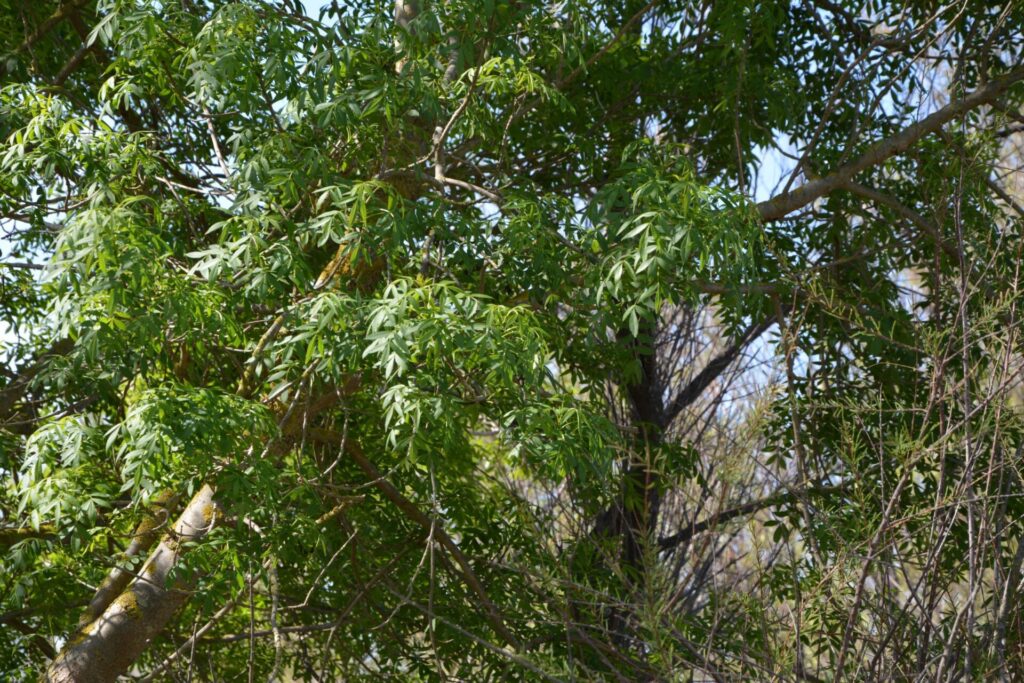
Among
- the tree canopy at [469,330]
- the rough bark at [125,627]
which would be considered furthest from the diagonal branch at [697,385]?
the rough bark at [125,627]

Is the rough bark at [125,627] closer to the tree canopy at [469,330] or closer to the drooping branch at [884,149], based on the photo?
the tree canopy at [469,330]

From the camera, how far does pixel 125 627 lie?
154 inches

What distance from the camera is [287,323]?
10.4ft

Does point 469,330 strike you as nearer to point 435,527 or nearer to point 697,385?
point 435,527

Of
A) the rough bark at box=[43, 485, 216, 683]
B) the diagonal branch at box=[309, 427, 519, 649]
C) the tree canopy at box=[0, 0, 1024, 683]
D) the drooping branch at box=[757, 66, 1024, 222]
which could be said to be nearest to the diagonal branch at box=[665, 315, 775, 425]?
the tree canopy at box=[0, 0, 1024, 683]

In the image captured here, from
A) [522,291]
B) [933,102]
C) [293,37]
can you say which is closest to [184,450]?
[293,37]

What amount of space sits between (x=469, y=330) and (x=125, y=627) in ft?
6.51

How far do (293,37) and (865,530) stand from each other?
2.23 m

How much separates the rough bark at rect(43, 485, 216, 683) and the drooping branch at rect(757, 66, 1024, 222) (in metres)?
2.53

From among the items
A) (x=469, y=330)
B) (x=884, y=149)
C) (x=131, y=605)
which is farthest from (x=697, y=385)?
(x=469, y=330)

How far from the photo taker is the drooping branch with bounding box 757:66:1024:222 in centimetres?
437

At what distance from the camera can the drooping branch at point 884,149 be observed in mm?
4367

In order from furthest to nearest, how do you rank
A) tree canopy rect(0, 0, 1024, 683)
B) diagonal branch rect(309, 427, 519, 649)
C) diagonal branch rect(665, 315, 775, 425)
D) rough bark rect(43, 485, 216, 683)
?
diagonal branch rect(665, 315, 775, 425) < diagonal branch rect(309, 427, 519, 649) < rough bark rect(43, 485, 216, 683) < tree canopy rect(0, 0, 1024, 683)

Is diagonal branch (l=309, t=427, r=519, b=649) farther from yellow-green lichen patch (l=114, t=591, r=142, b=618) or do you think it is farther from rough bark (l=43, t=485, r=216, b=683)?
yellow-green lichen patch (l=114, t=591, r=142, b=618)
